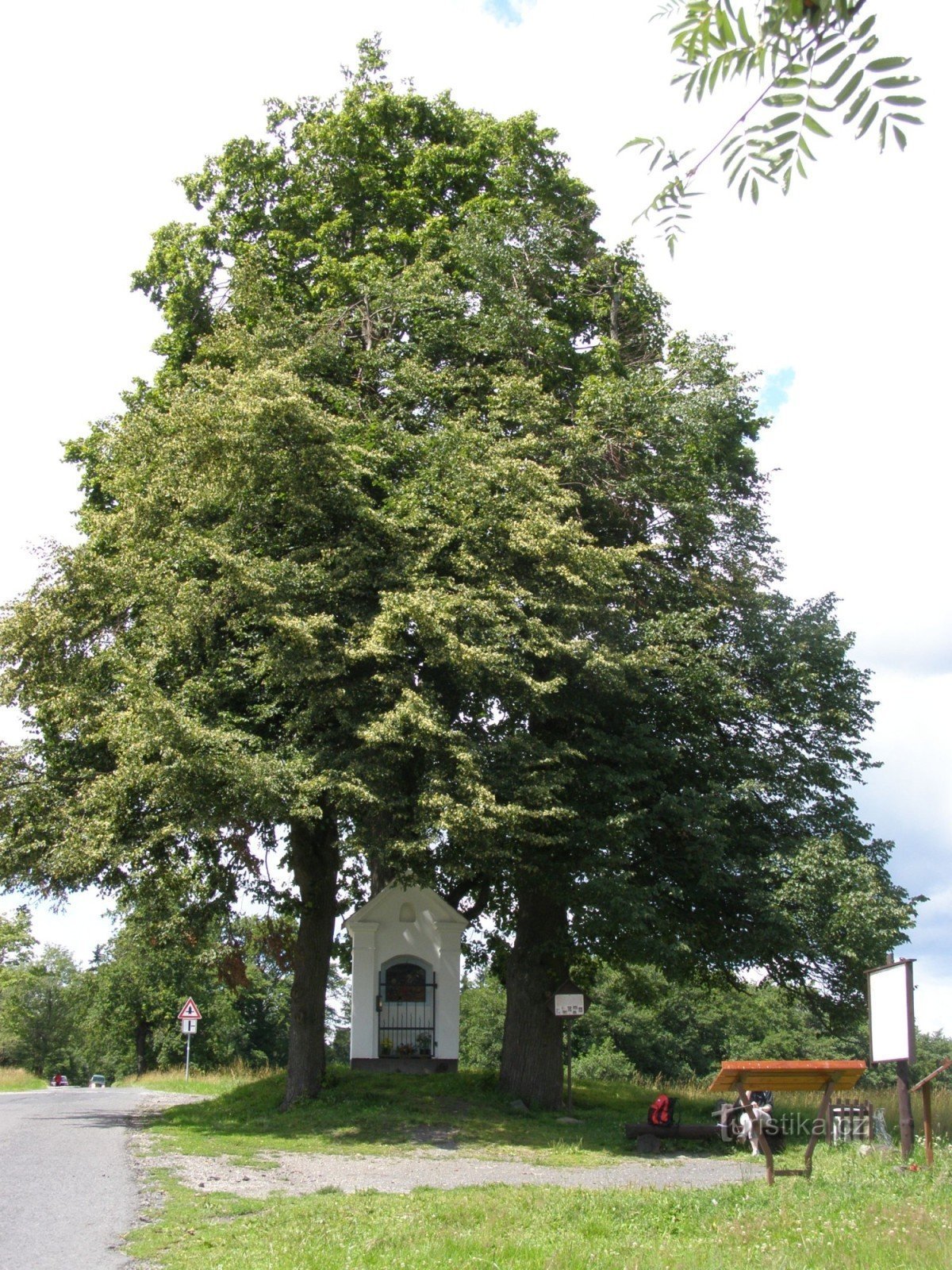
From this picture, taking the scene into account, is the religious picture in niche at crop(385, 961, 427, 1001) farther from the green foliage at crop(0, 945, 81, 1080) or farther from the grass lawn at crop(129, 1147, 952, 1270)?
the green foliage at crop(0, 945, 81, 1080)

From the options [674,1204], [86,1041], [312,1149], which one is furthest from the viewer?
[86,1041]

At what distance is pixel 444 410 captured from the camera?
2058 cm

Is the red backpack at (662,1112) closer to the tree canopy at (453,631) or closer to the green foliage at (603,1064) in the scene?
the tree canopy at (453,631)

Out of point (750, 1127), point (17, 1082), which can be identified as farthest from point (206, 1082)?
point (750, 1127)

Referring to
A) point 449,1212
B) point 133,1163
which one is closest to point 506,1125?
point 133,1163

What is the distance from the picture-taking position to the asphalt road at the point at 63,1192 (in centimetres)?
790

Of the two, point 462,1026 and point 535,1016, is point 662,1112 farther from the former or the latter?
point 462,1026

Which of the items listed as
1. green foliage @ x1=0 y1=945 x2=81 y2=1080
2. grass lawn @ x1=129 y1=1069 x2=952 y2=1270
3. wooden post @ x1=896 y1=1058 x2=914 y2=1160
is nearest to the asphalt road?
grass lawn @ x1=129 y1=1069 x2=952 y2=1270

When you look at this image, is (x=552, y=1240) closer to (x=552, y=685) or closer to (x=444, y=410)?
(x=552, y=685)

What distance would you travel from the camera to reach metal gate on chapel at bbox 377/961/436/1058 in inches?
952

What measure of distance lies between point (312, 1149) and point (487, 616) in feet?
25.3

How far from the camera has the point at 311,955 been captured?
2009 centimetres

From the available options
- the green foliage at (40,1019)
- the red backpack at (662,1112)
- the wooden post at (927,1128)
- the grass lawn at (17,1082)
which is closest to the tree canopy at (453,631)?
the red backpack at (662,1112)

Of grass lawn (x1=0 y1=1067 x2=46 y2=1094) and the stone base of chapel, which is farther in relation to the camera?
grass lawn (x1=0 y1=1067 x2=46 y2=1094)
